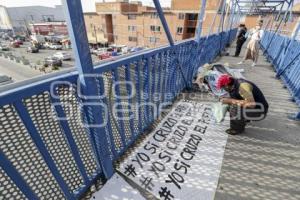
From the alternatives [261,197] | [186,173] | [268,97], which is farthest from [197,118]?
[268,97]

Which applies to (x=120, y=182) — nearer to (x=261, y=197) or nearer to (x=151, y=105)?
(x=151, y=105)

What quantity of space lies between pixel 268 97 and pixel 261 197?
3.26 m

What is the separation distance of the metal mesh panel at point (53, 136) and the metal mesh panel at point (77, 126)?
10 cm

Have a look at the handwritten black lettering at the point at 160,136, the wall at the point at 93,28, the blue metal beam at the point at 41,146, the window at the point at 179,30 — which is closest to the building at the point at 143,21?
the window at the point at 179,30

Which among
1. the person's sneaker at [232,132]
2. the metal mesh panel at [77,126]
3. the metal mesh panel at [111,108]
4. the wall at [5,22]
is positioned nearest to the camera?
the metal mesh panel at [77,126]

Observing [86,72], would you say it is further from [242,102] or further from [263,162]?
[263,162]

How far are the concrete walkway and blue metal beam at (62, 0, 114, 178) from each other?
4.60 feet

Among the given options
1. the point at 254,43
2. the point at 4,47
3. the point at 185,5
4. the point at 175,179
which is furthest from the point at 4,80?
the point at 185,5

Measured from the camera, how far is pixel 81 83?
143 centimetres

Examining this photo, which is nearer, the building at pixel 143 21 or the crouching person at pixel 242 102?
the crouching person at pixel 242 102

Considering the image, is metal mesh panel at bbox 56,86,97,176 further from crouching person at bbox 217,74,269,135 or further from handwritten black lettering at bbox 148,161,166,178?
crouching person at bbox 217,74,269,135

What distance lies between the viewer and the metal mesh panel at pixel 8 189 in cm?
113

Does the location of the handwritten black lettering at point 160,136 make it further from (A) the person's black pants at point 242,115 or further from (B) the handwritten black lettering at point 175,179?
(A) the person's black pants at point 242,115

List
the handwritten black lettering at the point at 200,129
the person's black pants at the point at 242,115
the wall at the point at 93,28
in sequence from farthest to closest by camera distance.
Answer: the handwritten black lettering at the point at 200,129, the person's black pants at the point at 242,115, the wall at the point at 93,28
